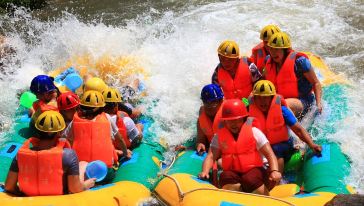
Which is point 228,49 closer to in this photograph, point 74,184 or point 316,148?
point 316,148

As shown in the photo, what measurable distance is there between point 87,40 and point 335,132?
4838 millimetres

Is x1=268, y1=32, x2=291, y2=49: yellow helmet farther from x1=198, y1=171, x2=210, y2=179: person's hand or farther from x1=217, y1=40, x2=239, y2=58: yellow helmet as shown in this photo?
x1=198, y1=171, x2=210, y2=179: person's hand

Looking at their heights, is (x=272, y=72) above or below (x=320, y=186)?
above

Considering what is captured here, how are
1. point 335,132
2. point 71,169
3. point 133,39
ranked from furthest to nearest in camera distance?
point 133,39, point 335,132, point 71,169

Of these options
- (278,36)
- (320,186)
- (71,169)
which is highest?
(278,36)

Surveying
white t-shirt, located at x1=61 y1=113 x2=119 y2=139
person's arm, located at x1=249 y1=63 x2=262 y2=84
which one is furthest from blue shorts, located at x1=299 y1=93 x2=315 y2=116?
white t-shirt, located at x1=61 y1=113 x2=119 y2=139

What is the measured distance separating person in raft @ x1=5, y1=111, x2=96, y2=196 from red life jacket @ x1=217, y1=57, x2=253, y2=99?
232 centimetres

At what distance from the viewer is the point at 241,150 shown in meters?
4.34

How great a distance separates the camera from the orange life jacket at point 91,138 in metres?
4.75

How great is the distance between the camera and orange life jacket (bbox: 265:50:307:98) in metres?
5.62

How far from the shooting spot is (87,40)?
855cm

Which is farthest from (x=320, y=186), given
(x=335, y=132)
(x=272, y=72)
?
(x=272, y=72)

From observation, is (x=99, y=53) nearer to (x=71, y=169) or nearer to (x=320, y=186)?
(x=71, y=169)

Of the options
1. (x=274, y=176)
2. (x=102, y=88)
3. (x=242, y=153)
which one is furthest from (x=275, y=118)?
(x=102, y=88)
